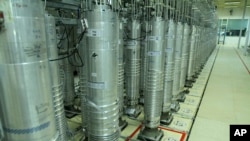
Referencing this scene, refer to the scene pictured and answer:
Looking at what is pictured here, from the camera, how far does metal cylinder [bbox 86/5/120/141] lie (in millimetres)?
1387

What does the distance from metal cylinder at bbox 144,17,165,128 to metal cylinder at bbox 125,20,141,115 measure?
0.63 meters

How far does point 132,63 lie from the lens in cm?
281

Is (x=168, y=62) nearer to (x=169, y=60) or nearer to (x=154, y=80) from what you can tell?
(x=169, y=60)

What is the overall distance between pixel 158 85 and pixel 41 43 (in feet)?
4.97

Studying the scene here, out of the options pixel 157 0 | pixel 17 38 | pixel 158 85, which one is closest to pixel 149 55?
pixel 158 85

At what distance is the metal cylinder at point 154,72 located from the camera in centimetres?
199

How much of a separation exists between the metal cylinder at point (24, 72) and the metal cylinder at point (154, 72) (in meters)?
1.30

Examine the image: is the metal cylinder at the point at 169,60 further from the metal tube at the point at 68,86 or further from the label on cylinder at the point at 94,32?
the metal tube at the point at 68,86

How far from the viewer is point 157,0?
2020 mm

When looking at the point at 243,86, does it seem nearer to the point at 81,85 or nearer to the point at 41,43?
the point at 81,85

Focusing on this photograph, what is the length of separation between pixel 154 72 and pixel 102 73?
2.71 ft

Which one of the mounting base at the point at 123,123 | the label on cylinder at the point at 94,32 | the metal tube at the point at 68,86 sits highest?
the label on cylinder at the point at 94,32

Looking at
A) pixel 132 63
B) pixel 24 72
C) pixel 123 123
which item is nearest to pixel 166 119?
pixel 123 123

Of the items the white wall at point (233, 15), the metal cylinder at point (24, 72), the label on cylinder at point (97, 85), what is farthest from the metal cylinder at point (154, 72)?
the white wall at point (233, 15)
